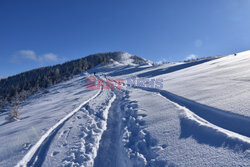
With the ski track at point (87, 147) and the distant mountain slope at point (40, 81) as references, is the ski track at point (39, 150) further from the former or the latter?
the distant mountain slope at point (40, 81)

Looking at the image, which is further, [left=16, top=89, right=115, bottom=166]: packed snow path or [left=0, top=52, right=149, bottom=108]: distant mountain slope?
[left=0, top=52, right=149, bottom=108]: distant mountain slope

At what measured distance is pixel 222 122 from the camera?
12.5ft

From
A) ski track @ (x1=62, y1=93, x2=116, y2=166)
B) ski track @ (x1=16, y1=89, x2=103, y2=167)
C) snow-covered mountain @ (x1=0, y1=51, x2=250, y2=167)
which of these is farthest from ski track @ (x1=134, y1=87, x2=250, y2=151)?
ski track @ (x1=16, y1=89, x2=103, y2=167)

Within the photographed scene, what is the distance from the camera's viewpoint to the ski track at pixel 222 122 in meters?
2.92

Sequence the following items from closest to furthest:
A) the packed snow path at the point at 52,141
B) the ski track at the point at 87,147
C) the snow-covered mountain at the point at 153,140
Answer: the snow-covered mountain at the point at 153,140 < the ski track at the point at 87,147 < the packed snow path at the point at 52,141

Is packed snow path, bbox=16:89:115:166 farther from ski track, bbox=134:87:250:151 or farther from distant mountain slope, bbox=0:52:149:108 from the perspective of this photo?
distant mountain slope, bbox=0:52:149:108

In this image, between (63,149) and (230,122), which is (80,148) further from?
(230,122)

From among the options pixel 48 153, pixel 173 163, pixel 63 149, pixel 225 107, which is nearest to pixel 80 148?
pixel 63 149

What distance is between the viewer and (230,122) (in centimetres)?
367

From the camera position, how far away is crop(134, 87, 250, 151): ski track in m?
2.92

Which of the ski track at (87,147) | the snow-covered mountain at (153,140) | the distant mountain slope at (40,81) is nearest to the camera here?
the snow-covered mountain at (153,140)

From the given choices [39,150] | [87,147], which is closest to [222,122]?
[87,147]

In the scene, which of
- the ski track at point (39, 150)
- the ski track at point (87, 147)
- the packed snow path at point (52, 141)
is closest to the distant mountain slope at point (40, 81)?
the packed snow path at point (52, 141)

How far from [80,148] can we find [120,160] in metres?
1.39
